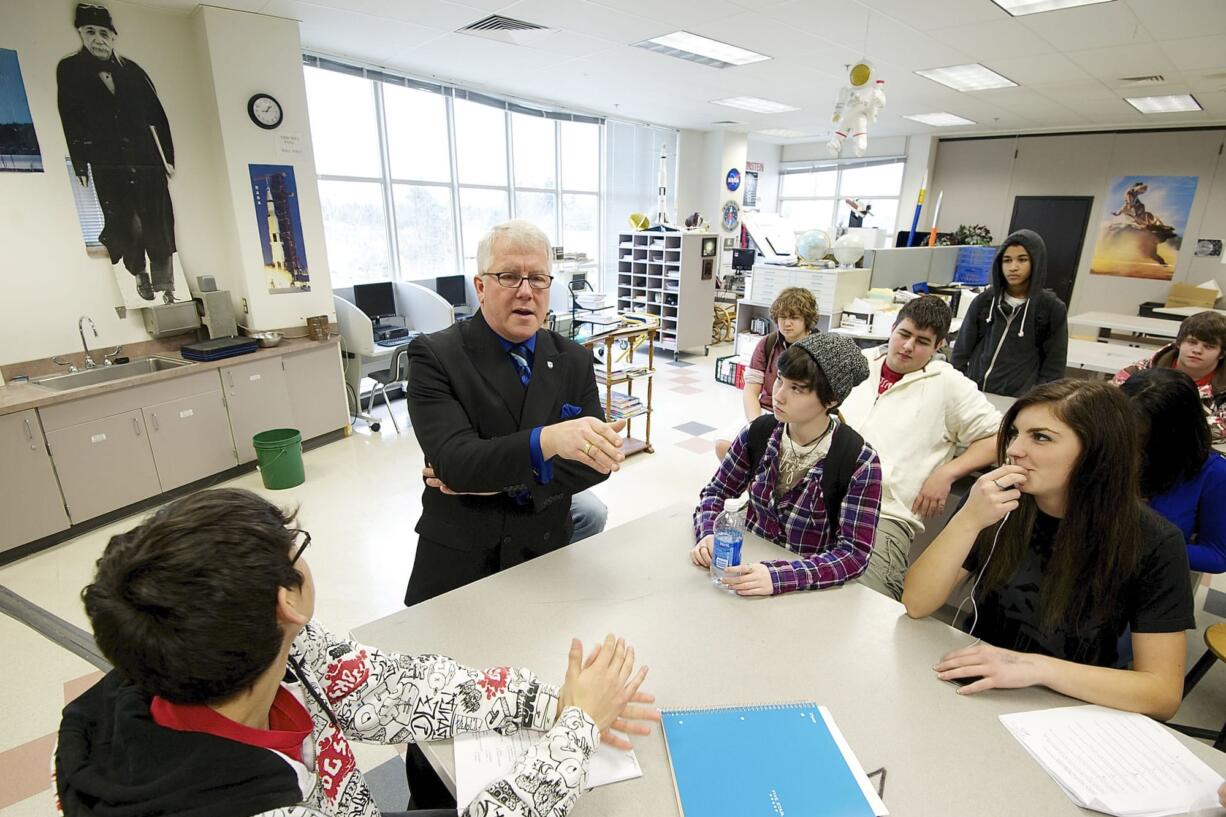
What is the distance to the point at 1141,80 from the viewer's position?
17.4 ft

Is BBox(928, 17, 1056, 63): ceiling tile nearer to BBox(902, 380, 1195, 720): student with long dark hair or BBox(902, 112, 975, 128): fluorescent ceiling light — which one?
BBox(902, 112, 975, 128): fluorescent ceiling light

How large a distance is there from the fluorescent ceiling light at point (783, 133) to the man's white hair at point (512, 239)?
8.76 metres

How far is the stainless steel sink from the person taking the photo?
3422 millimetres

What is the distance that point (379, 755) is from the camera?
1968 millimetres

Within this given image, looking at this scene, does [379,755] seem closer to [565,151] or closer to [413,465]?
[413,465]

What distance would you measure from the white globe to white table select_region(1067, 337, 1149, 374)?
6.11 feet

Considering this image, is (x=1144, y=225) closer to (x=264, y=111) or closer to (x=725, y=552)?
(x=725, y=552)

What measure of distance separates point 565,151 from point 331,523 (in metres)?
5.94

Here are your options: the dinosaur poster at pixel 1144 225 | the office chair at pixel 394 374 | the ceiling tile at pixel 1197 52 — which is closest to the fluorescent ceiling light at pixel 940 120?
the dinosaur poster at pixel 1144 225

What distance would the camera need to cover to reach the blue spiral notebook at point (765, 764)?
3.05 feet

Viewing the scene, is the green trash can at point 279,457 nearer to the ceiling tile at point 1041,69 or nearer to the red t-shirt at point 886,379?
the red t-shirt at point 886,379

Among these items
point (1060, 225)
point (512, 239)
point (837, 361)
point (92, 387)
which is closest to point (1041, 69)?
point (1060, 225)

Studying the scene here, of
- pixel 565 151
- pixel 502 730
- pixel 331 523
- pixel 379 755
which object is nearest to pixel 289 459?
pixel 331 523

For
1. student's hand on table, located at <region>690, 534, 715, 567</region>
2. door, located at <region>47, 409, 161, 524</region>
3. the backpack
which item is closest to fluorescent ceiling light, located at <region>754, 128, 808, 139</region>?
the backpack
